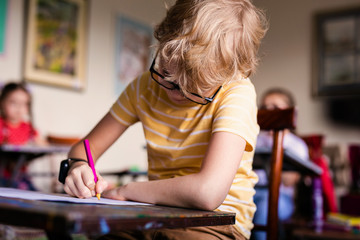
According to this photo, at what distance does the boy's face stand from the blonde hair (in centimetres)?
299

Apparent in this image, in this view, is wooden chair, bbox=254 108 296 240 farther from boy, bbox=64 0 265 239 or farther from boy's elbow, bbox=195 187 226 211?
boy's elbow, bbox=195 187 226 211

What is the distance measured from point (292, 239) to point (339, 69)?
11.4 feet

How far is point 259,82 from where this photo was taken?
589 cm

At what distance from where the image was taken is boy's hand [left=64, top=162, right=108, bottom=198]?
2.73ft

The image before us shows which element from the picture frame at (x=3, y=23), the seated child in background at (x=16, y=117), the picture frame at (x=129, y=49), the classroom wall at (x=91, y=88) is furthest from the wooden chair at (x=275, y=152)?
the picture frame at (x=129, y=49)

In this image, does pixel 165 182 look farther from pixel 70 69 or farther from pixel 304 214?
pixel 70 69

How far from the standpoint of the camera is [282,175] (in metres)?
2.96

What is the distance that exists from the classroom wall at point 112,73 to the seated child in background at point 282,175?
1.07 m

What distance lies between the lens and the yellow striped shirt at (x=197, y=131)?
94 cm

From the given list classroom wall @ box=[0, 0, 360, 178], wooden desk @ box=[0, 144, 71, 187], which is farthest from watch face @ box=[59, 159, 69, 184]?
classroom wall @ box=[0, 0, 360, 178]

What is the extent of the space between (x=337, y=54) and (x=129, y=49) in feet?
8.01

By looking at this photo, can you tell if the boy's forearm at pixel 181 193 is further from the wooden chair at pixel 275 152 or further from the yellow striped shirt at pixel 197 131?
the wooden chair at pixel 275 152

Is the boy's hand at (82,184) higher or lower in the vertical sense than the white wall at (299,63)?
lower

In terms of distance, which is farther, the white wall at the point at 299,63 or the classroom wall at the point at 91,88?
the white wall at the point at 299,63
